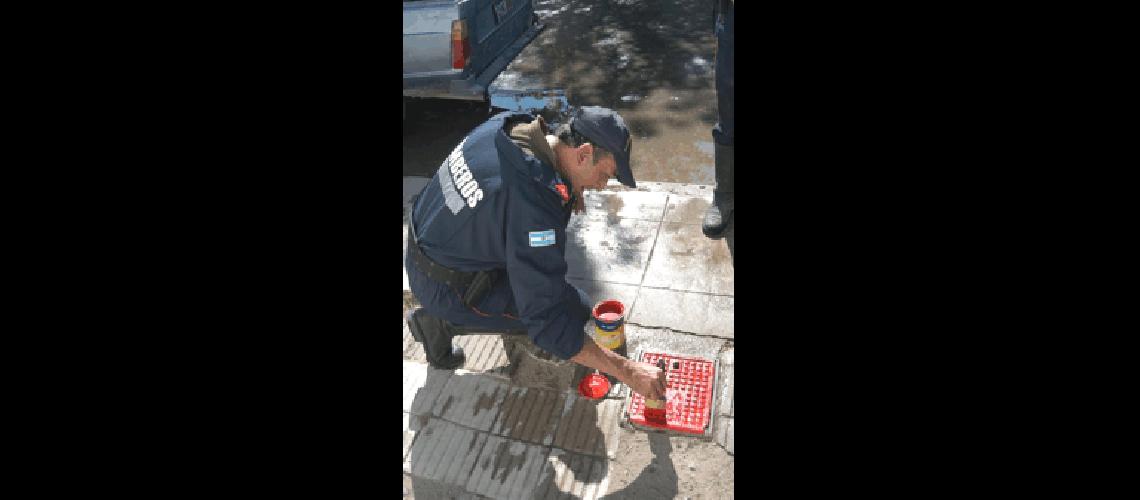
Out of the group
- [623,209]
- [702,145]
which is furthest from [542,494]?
[702,145]

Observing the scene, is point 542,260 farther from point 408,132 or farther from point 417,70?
point 408,132

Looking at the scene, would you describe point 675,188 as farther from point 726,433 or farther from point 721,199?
point 726,433

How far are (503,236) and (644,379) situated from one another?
0.75 metres

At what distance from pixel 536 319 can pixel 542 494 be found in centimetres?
69

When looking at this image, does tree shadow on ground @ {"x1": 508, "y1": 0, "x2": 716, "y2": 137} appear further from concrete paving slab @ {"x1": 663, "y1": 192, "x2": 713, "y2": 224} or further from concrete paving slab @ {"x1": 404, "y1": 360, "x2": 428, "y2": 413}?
concrete paving slab @ {"x1": 404, "y1": 360, "x2": 428, "y2": 413}

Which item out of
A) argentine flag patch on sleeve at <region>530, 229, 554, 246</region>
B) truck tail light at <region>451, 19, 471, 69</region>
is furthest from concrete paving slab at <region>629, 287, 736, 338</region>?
truck tail light at <region>451, 19, 471, 69</region>

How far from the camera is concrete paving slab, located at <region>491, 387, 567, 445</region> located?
117 inches

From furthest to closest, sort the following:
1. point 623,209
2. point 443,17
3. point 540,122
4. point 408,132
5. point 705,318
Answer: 1. point 408,132
2. point 443,17
3. point 623,209
4. point 705,318
5. point 540,122

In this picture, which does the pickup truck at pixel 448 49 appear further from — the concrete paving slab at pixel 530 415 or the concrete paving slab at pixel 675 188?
the concrete paving slab at pixel 530 415

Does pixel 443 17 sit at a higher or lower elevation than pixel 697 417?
higher

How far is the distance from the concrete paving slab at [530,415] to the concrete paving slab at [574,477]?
112 mm

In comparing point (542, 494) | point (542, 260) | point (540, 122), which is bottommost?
point (542, 494)

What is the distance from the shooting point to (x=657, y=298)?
3785 mm

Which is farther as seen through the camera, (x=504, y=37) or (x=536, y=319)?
(x=504, y=37)
